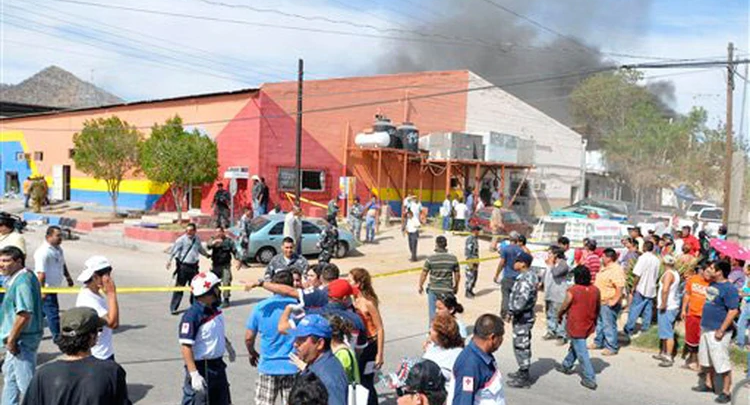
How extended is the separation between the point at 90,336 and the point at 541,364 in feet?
22.9

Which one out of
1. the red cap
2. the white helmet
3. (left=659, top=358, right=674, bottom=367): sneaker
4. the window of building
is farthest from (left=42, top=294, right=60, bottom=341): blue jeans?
the window of building

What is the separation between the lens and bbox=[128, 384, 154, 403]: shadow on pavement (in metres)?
6.70

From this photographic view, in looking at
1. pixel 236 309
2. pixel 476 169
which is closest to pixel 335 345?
pixel 236 309

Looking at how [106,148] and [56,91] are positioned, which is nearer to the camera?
[106,148]

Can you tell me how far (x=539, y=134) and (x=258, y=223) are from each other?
22.3 meters

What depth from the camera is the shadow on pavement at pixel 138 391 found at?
6.70 meters

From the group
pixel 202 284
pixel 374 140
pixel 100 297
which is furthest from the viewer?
pixel 374 140

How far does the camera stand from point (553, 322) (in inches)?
414

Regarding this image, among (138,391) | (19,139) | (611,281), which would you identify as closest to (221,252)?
(138,391)

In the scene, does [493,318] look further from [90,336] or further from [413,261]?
[413,261]

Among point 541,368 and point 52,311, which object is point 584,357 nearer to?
point 541,368

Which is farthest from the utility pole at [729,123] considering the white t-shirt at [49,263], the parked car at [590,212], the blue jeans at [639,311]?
the white t-shirt at [49,263]

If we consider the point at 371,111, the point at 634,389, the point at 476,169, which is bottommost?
the point at 634,389

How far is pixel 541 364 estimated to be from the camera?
9055mm
